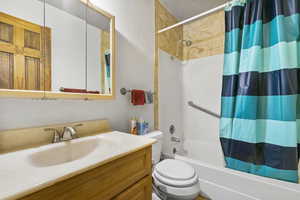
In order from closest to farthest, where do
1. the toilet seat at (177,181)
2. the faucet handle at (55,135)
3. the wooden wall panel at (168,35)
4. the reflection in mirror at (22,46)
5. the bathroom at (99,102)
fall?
the bathroom at (99,102) → the reflection in mirror at (22,46) → the faucet handle at (55,135) → the toilet seat at (177,181) → the wooden wall panel at (168,35)

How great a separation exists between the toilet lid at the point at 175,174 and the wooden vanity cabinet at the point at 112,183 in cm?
24

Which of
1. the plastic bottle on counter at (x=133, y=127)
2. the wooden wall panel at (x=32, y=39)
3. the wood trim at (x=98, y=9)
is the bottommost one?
the plastic bottle on counter at (x=133, y=127)

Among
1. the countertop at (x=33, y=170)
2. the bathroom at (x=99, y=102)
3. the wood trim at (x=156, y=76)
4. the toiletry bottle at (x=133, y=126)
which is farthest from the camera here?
the wood trim at (x=156, y=76)

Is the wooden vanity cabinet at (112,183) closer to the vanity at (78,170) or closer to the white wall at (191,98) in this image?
A: the vanity at (78,170)

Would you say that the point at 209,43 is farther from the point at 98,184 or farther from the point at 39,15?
the point at 98,184

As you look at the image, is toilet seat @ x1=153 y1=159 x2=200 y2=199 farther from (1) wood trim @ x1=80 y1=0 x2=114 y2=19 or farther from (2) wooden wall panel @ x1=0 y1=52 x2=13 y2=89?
(1) wood trim @ x1=80 y1=0 x2=114 y2=19

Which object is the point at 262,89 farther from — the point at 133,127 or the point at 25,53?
the point at 25,53

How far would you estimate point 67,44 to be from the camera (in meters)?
0.92

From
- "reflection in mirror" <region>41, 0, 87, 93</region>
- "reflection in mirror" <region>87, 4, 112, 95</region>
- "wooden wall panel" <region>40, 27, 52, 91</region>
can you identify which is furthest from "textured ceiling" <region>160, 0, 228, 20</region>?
"wooden wall panel" <region>40, 27, 52, 91</region>

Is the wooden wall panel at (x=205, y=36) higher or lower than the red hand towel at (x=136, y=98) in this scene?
higher

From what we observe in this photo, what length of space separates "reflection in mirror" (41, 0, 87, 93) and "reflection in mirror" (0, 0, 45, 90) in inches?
1.8

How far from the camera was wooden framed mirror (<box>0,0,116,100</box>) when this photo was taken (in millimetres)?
697

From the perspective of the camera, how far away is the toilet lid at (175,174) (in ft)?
3.18

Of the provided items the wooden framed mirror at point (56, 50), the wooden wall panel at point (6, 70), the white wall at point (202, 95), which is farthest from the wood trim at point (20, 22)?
the white wall at point (202, 95)
